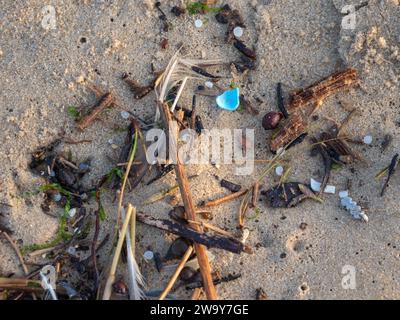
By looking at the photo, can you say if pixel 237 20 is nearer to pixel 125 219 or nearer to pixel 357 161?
pixel 357 161

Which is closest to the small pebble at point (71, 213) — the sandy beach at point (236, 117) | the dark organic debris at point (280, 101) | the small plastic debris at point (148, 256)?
the sandy beach at point (236, 117)

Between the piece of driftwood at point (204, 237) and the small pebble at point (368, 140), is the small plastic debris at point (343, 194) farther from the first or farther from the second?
the piece of driftwood at point (204, 237)

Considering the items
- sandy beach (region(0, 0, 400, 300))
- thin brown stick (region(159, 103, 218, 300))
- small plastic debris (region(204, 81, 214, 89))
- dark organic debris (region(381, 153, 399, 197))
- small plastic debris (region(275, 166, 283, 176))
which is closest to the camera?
thin brown stick (region(159, 103, 218, 300))

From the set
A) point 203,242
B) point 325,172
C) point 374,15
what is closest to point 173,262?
A: point 203,242

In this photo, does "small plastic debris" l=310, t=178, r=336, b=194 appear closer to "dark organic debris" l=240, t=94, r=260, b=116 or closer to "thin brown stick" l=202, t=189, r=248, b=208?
"thin brown stick" l=202, t=189, r=248, b=208

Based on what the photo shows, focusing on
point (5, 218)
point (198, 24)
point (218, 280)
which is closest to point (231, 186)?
point (218, 280)

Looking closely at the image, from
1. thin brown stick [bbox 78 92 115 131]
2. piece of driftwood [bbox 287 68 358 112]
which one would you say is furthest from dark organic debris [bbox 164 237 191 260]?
piece of driftwood [bbox 287 68 358 112]

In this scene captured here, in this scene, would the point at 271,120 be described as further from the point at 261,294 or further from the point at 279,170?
the point at 261,294
